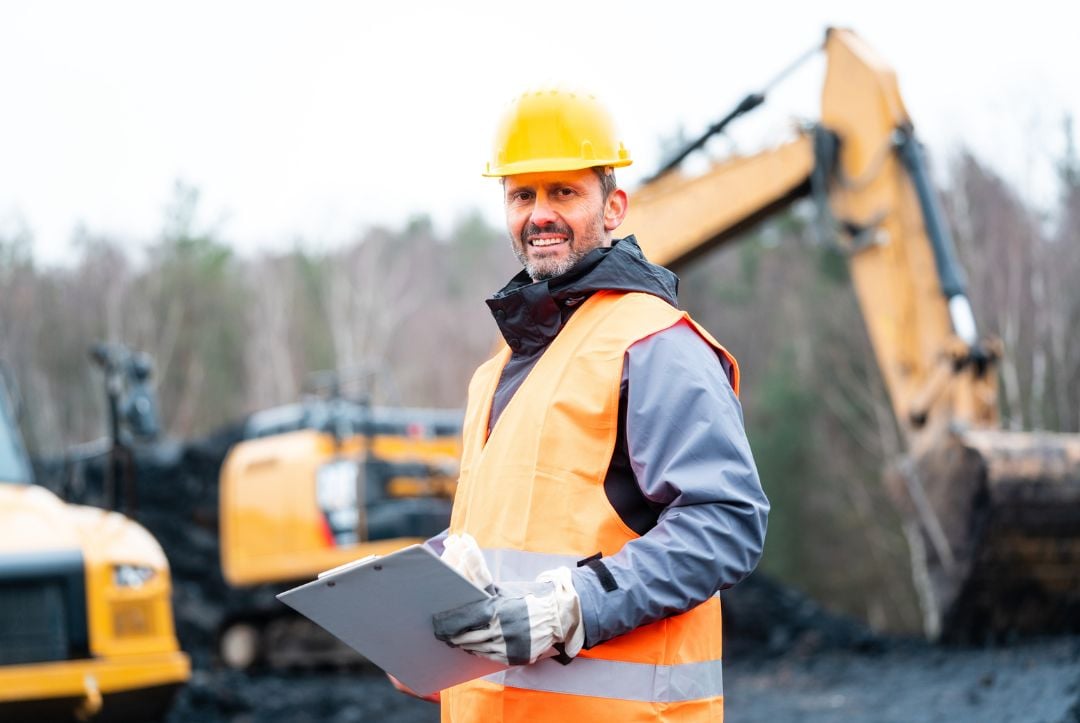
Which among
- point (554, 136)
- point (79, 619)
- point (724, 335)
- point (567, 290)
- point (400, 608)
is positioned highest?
point (554, 136)

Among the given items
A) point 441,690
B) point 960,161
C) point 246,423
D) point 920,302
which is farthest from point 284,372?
point 441,690

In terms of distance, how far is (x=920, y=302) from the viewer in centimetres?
927

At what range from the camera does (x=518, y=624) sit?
193cm

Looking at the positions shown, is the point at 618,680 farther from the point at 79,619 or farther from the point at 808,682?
the point at 808,682

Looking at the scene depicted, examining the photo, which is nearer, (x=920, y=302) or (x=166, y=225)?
(x=920, y=302)

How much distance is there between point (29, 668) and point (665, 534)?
451cm

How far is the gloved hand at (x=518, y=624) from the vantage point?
193cm

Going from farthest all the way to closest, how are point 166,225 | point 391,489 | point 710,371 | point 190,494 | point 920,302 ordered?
point 166,225 → point 190,494 → point 391,489 → point 920,302 → point 710,371

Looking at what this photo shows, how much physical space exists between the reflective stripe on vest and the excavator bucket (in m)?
6.56

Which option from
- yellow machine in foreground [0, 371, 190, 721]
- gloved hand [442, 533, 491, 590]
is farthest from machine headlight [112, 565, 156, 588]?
gloved hand [442, 533, 491, 590]

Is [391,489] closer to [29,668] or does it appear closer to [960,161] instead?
[29,668]

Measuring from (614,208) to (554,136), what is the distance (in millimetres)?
182

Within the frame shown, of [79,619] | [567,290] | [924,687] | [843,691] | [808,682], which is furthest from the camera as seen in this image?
[808,682]

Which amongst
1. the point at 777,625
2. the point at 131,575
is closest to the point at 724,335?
the point at 777,625
